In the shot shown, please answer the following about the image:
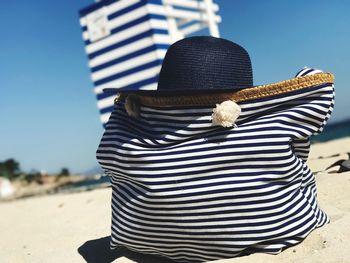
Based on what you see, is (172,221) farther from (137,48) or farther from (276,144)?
(137,48)

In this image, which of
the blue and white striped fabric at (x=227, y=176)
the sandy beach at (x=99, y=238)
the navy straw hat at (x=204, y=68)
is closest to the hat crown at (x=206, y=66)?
the navy straw hat at (x=204, y=68)

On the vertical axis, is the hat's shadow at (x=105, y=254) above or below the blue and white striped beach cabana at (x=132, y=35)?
below

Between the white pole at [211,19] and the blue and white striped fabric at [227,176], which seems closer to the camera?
the blue and white striped fabric at [227,176]

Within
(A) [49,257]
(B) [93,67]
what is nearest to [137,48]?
(B) [93,67]

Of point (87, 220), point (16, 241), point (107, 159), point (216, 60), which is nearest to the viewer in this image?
point (216, 60)

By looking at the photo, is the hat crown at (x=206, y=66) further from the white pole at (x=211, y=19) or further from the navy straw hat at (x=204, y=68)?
the white pole at (x=211, y=19)

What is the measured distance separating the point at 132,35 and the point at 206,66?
750 centimetres

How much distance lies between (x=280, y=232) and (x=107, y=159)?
2.17 feet

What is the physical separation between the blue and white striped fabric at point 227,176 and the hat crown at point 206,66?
0.10m

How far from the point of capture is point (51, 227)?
313 centimetres

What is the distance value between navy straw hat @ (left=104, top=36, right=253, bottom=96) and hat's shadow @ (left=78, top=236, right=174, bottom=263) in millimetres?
644

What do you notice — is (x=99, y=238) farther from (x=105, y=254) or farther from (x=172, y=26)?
(x=172, y=26)

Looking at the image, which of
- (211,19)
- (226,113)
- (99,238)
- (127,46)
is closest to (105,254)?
(99,238)

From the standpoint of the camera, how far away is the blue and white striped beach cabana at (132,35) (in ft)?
27.3
